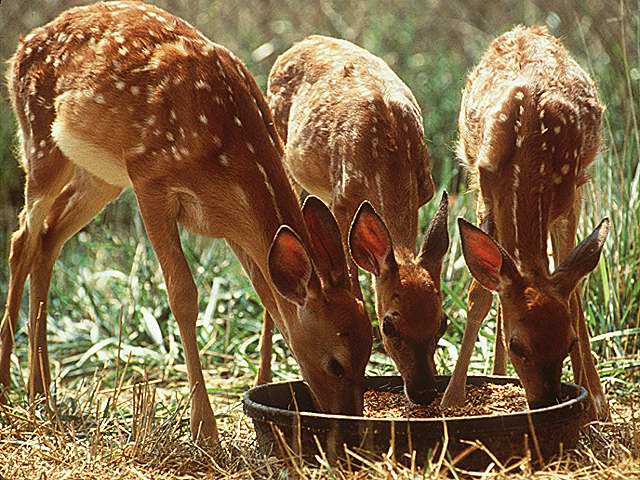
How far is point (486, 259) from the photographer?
5.19 metres

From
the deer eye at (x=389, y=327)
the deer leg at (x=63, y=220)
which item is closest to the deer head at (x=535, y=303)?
the deer eye at (x=389, y=327)

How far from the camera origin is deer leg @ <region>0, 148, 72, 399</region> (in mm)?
6227

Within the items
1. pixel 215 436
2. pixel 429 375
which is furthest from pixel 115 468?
pixel 429 375

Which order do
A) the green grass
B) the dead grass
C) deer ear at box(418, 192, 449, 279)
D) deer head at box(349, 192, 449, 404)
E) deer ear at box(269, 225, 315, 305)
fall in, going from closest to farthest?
1. the dead grass
2. deer ear at box(269, 225, 315, 305)
3. deer head at box(349, 192, 449, 404)
4. deer ear at box(418, 192, 449, 279)
5. the green grass

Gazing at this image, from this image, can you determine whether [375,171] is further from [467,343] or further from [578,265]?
[578,265]

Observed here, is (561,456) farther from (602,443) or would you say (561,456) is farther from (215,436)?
(215,436)

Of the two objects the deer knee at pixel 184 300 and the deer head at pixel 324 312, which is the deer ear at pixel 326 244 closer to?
the deer head at pixel 324 312

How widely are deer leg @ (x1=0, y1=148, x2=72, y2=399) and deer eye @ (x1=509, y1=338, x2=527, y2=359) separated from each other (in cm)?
257

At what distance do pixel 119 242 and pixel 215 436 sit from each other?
164 inches

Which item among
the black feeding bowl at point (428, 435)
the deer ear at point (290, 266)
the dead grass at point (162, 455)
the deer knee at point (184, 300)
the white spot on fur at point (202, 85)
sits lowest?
the dead grass at point (162, 455)

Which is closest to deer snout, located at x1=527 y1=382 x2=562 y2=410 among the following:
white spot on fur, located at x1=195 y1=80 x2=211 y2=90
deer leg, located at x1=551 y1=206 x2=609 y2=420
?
deer leg, located at x1=551 y1=206 x2=609 y2=420

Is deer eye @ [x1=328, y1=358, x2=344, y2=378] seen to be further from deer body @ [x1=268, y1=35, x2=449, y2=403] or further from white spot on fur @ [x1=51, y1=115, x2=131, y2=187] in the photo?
white spot on fur @ [x1=51, y1=115, x2=131, y2=187]

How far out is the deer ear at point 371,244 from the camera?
525cm

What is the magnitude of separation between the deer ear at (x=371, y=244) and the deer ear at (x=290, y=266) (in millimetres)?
404
